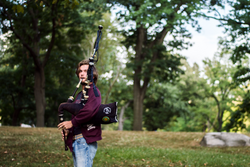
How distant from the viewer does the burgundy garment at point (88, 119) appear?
10.5 feet

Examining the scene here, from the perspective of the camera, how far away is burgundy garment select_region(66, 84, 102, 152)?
321 centimetres

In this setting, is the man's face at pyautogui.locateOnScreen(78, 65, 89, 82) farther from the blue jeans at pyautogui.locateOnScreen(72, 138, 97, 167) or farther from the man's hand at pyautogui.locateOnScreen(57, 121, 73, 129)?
the blue jeans at pyautogui.locateOnScreen(72, 138, 97, 167)

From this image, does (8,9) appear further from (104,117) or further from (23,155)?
(104,117)

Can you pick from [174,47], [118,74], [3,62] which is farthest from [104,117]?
[118,74]

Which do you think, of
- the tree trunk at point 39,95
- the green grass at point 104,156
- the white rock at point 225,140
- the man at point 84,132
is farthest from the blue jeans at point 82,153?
the tree trunk at point 39,95

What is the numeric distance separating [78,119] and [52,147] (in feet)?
24.3

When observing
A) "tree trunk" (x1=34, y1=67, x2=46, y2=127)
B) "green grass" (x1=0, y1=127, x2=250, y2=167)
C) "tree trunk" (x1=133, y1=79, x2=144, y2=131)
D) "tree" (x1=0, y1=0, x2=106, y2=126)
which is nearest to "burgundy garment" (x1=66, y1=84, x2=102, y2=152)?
"green grass" (x1=0, y1=127, x2=250, y2=167)

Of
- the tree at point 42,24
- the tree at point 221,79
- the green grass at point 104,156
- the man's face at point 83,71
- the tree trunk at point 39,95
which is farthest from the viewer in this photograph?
the tree at point 221,79

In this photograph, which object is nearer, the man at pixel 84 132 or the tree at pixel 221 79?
the man at pixel 84 132

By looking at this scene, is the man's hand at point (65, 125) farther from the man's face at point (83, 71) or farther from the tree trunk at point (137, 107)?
the tree trunk at point (137, 107)

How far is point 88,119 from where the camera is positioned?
3.24 metres

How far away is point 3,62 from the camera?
24.9 metres

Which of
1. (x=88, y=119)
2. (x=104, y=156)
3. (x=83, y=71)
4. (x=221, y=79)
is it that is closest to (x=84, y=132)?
(x=88, y=119)

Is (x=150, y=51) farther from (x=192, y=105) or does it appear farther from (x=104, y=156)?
(x=192, y=105)
